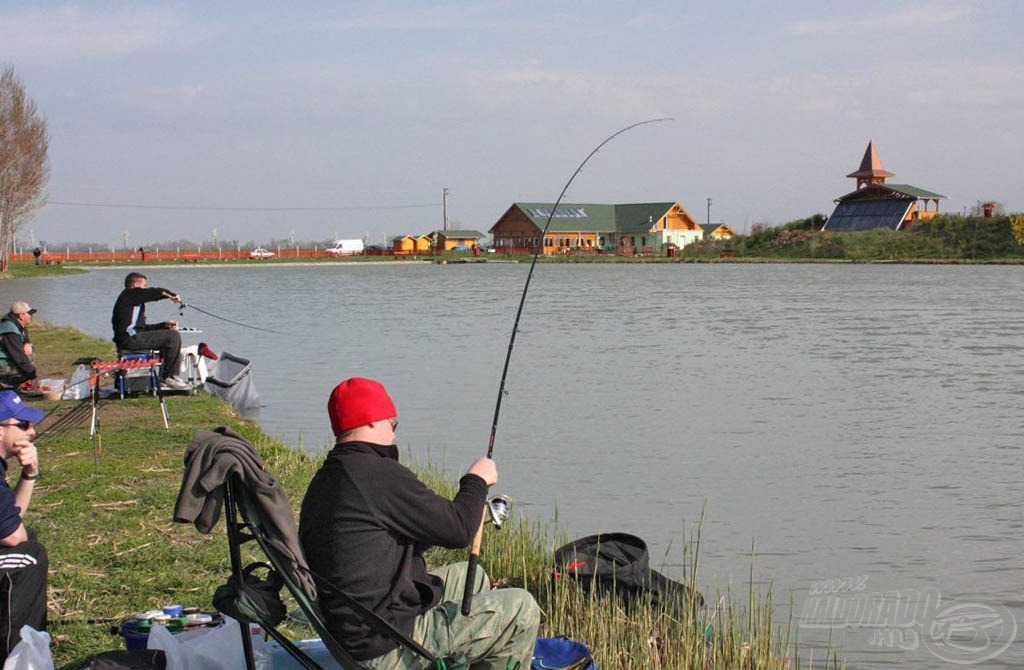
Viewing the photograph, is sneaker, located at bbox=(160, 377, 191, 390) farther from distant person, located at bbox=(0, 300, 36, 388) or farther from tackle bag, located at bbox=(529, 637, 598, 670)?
tackle bag, located at bbox=(529, 637, 598, 670)

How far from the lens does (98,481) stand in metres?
7.34

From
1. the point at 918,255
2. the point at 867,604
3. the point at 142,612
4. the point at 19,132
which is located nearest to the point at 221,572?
the point at 142,612

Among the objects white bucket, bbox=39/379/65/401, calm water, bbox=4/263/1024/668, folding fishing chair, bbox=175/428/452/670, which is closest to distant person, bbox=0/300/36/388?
white bucket, bbox=39/379/65/401

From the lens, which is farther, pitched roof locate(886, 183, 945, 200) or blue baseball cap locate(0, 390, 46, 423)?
pitched roof locate(886, 183, 945, 200)

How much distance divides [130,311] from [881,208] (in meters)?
75.1

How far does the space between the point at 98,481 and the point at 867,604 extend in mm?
4699

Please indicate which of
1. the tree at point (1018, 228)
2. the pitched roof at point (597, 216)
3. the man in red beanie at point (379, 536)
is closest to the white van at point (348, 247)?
the pitched roof at point (597, 216)

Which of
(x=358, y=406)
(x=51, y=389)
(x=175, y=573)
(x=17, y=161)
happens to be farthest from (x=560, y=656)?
(x=17, y=161)

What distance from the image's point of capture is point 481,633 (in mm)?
3621

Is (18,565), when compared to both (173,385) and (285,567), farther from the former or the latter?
(173,385)

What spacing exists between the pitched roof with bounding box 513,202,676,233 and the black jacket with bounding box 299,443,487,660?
83.3m

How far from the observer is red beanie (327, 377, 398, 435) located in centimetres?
337

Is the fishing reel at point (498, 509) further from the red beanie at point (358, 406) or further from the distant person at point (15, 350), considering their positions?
the distant person at point (15, 350)

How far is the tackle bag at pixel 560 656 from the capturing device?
13.2ft
